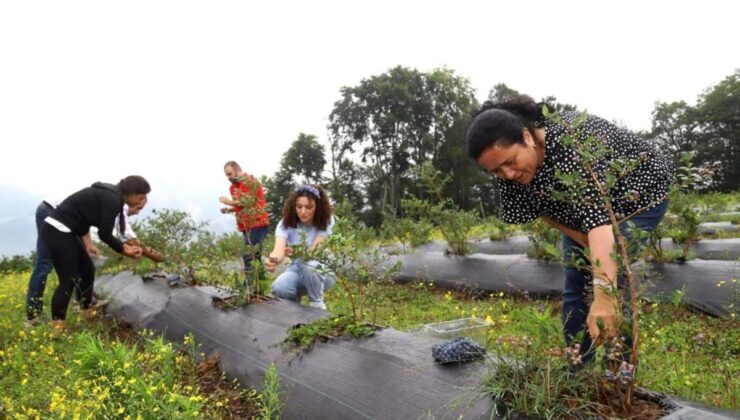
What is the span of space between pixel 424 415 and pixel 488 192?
33.6 m

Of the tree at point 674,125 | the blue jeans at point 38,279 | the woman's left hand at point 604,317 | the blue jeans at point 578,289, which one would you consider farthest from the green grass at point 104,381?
the tree at point 674,125

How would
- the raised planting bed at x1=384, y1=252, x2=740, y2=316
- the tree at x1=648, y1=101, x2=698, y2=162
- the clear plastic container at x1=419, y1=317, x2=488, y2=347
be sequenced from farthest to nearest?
the tree at x1=648, y1=101, x2=698, y2=162
the raised planting bed at x1=384, y1=252, x2=740, y2=316
the clear plastic container at x1=419, y1=317, x2=488, y2=347

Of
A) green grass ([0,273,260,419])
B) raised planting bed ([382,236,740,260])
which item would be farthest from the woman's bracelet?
raised planting bed ([382,236,740,260])

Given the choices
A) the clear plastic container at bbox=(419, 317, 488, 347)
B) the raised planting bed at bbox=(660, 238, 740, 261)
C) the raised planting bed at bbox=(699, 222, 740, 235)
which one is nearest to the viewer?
the clear plastic container at bbox=(419, 317, 488, 347)

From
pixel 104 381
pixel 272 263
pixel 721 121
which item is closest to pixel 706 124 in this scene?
pixel 721 121

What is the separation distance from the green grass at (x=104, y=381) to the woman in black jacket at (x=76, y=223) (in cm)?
36

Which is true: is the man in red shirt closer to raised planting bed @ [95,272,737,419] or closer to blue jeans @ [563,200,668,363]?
raised planting bed @ [95,272,737,419]

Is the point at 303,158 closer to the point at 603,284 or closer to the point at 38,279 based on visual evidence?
the point at 38,279

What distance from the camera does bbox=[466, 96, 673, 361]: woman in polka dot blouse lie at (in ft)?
6.39

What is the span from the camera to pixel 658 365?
10.4 feet

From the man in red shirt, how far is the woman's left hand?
291 centimetres

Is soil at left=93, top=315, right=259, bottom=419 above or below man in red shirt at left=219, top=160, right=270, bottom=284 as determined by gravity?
below

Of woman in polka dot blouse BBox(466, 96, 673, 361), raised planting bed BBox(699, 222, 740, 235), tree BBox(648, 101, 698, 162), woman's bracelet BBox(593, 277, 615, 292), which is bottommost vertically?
woman's bracelet BBox(593, 277, 615, 292)

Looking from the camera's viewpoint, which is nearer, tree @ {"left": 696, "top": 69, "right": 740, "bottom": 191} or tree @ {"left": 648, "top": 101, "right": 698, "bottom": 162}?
tree @ {"left": 696, "top": 69, "right": 740, "bottom": 191}
